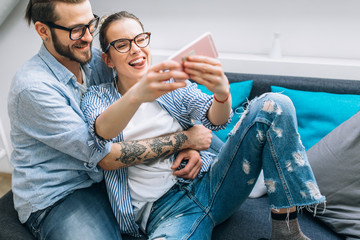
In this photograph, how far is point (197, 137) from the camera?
50.0 inches

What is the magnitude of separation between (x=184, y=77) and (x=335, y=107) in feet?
3.43

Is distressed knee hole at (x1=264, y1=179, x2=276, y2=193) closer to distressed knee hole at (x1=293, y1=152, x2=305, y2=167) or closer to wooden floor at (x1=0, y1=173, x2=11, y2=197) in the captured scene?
distressed knee hole at (x1=293, y1=152, x2=305, y2=167)

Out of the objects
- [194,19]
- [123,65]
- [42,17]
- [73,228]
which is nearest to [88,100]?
[123,65]

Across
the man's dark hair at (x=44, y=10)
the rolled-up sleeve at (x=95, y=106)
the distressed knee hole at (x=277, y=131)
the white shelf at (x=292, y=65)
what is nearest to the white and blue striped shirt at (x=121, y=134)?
the rolled-up sleeve at (x=95, y=106)

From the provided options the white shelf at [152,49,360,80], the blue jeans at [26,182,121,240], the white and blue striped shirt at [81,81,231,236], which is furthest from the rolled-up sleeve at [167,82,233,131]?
the white shelf at [152,49,360,80]

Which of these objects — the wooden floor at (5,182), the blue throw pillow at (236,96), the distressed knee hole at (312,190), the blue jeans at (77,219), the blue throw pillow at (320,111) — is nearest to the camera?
the distressed knee hole at (312,190)

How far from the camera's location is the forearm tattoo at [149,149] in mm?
1117

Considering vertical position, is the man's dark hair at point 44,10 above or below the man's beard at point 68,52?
above

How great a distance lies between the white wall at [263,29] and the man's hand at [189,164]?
0.85 metres

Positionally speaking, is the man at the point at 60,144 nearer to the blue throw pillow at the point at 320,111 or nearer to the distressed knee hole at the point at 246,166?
the distressed knee hole at the point at 246,166

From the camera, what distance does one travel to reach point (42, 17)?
116 cm

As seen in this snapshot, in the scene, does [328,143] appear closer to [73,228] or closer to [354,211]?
[354,211]

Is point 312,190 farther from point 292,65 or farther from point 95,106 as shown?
point 292,65

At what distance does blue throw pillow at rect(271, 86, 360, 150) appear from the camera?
1496mm
